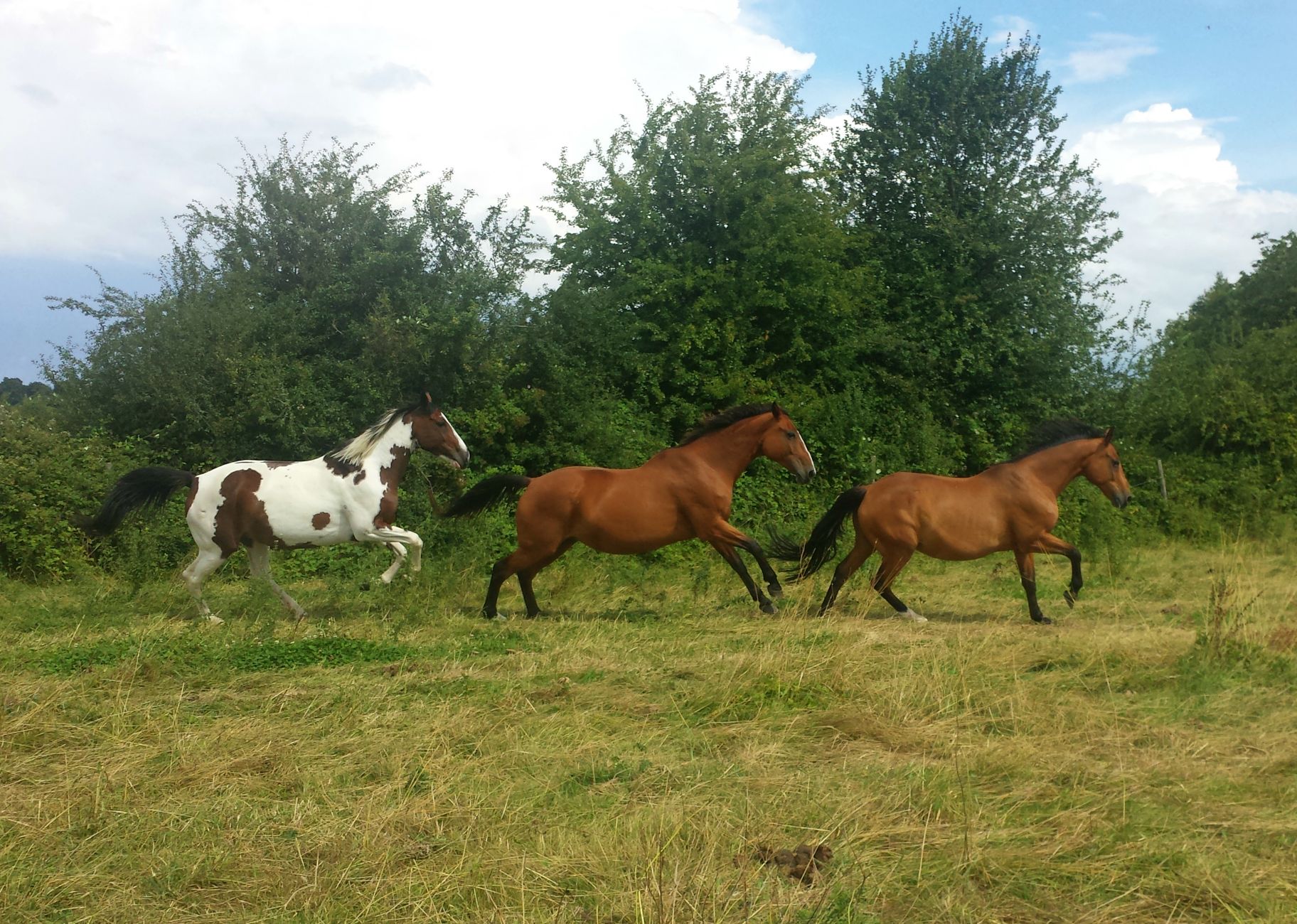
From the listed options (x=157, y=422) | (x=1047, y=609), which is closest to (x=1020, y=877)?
(x=1047, y=609)

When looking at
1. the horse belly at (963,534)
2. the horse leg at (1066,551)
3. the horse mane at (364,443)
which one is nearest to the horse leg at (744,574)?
the horse belly at (963,534)

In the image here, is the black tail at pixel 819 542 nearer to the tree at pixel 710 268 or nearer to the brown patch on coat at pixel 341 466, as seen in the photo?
the brown patch on coat at pixel 341 466

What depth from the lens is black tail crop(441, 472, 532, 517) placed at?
9281mm

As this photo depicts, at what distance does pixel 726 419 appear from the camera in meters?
9.30

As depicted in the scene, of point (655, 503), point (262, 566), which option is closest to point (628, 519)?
point (655, 503)

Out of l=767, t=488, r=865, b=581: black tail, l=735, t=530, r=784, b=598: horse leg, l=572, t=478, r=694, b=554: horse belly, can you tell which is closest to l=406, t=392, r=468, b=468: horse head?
l=572, t=478, r=694, b=554: horse belly

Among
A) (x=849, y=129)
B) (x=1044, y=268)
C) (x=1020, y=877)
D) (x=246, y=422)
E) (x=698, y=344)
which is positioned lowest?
(x=1020, y=877)

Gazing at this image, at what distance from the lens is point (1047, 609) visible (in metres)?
8.98

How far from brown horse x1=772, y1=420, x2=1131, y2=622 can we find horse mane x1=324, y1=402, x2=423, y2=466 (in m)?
4.08

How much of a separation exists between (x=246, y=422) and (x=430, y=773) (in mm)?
11048

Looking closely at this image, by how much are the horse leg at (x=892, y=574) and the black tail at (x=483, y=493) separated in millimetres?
3294

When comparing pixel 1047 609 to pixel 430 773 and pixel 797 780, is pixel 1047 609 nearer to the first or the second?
pixel 797 780

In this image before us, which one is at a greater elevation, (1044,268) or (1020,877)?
(1044,268)

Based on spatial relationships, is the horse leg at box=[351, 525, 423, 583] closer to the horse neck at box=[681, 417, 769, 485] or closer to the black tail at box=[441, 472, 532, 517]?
the black tail at box=[441, 472, 532, 517]
